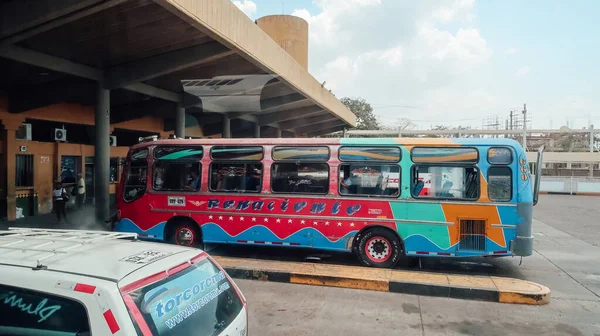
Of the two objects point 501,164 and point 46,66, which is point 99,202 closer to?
point 46,66

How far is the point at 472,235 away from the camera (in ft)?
25.7

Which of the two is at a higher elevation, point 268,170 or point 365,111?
point 365,111

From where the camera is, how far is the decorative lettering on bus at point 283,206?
8.40 m

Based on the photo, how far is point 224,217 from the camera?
29.8 feet

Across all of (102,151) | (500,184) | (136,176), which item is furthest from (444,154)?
(102,151)

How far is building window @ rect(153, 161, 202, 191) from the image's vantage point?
9344 millimetres

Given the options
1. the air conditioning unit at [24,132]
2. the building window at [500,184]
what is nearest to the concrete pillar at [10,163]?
the air conditioning unit at [24,132]

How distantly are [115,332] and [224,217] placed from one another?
691cm

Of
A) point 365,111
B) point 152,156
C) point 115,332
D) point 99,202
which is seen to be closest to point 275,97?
point 99,202

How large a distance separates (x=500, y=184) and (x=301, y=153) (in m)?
3.87

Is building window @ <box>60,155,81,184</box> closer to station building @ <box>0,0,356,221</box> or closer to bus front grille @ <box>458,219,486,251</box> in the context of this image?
station building @ <box>0,0,356,221</box>

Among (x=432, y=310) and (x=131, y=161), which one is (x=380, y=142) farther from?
(x=131, y=161)

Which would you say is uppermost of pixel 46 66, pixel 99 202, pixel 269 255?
pixel 46 66

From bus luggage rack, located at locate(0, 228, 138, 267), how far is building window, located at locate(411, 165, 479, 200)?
574 centimetres
